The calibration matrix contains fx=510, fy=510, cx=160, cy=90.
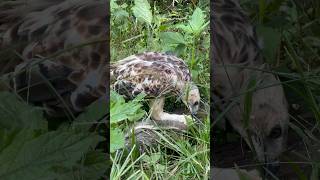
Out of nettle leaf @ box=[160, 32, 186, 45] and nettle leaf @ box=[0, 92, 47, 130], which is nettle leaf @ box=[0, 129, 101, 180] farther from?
nettle leaf @ box=[160, 32, 186, 45]

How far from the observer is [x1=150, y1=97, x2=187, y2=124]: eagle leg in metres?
1.07

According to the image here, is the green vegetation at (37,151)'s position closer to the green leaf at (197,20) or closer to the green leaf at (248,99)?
the green leaf at (248,99)

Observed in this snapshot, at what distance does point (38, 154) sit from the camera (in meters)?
0.25

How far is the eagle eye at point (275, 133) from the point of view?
1.69ft

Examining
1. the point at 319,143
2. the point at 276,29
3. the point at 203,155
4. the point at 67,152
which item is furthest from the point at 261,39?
the point at 203,155

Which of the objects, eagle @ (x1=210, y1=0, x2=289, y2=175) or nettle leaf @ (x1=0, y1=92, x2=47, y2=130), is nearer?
nettle leaf @ (x1=0, y1=92, x2=47, y2=130)

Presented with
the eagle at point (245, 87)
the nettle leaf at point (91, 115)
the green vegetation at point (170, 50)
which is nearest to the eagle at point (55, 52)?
the nettle leaf at point (91, 115)

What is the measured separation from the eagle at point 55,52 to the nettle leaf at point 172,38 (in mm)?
561

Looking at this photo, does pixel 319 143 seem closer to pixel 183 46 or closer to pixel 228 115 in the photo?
pixel 228 115

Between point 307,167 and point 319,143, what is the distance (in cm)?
2

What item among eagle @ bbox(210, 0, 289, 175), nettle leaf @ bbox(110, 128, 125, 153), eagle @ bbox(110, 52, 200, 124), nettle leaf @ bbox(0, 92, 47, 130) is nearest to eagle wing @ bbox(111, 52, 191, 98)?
eagle @ bbox(110, 52, 200, 124)

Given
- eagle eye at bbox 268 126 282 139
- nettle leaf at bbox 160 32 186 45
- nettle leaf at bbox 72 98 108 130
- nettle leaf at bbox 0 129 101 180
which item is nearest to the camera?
nettle leaf at bbox 0 129 101 180

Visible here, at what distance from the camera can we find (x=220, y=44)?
0.58m

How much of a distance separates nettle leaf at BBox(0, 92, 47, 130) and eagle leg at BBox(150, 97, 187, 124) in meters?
0.70
